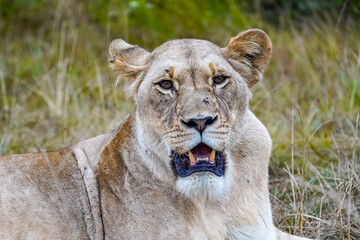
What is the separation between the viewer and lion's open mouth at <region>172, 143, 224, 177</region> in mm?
3527

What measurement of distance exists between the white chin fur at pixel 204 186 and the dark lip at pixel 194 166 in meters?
0.02

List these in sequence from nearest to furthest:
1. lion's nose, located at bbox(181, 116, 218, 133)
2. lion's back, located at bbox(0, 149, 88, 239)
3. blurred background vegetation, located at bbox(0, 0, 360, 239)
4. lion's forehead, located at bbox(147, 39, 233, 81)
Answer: lion's nose, located at bbox(181, 116, 218, 133) < lion's forehead, located at bbox(147, 39, 233, 81) < lion's back, located at bbox(0, 149, 88, 239) < blurred background vegetation, located at bbox(0, 0, 360, 239)

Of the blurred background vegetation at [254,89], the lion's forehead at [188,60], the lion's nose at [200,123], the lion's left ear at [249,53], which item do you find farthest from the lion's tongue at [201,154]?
the blurred background vegetation at [254,89]

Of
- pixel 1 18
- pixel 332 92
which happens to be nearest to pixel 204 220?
pixel 332 92

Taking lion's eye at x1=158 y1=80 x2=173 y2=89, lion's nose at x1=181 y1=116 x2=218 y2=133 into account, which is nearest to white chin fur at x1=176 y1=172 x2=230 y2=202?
lion's nose at x1=181 y1=116 x2=218 y2=133

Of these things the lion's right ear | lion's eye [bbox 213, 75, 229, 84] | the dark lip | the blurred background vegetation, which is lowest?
the blurred background vegetation

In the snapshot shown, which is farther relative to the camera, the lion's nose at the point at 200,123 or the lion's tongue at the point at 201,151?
the lion's tongue at the point at 201,151

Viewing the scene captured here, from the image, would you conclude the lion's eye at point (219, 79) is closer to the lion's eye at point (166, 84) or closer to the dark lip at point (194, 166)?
the lion's eye at point (166, 84)

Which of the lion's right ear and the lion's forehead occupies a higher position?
the lion's forehead

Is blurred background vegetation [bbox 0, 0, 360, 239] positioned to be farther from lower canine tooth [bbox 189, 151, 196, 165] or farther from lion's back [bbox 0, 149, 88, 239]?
lion's back [bbox 0, 149, 88, 239]

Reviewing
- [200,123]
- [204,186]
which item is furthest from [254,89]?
[200,123]

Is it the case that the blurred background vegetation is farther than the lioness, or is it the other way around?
the blurred background vegetation

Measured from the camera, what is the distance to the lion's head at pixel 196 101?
3.51 meters

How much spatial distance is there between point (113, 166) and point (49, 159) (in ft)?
1.57
